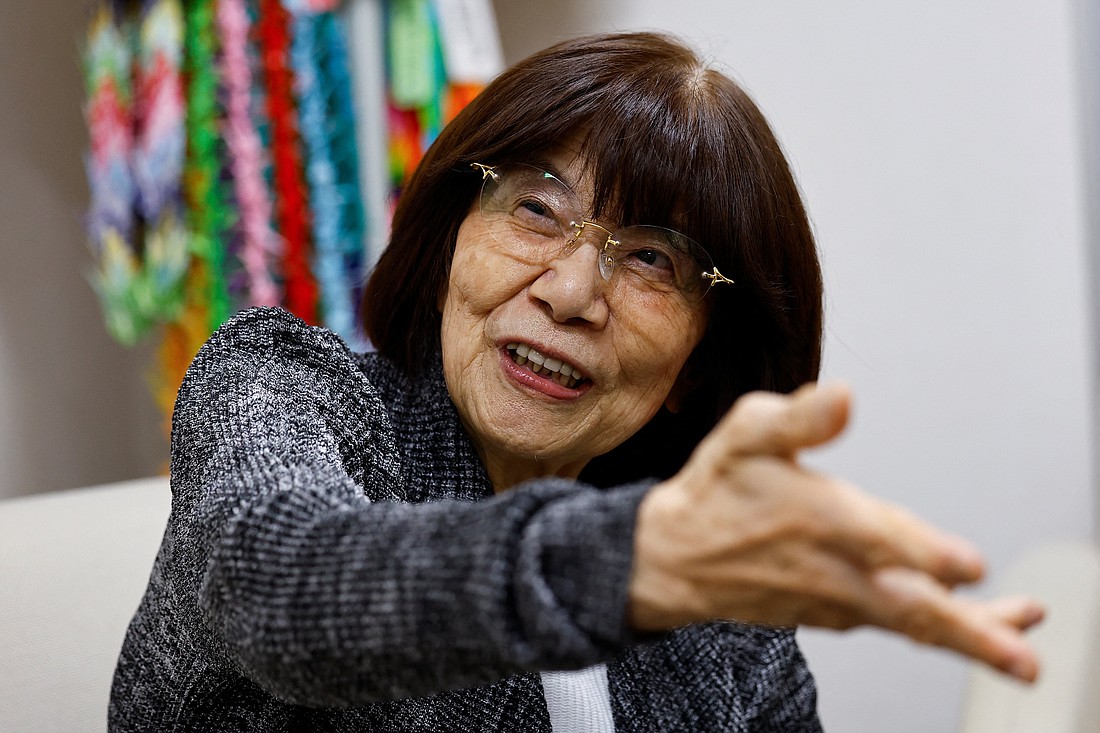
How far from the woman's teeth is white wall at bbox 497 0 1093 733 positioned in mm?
896

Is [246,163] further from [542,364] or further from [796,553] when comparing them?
[796,553]

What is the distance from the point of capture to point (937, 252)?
1699 millimetres

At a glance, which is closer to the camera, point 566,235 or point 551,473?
point 566,235

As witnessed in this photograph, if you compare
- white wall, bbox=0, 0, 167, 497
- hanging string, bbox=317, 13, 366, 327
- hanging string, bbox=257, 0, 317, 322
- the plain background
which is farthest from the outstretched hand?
white wall, bbox=0, 0, 167, 497

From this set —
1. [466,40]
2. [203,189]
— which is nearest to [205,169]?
[203,189]

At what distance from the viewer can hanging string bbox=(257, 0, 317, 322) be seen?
150cm

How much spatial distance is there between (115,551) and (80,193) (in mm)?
1433

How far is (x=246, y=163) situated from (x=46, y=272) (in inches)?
32.8

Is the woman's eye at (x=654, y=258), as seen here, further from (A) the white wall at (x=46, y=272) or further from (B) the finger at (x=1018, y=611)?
(A) the white wall at (x=46, y=272)

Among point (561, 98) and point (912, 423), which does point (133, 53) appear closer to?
point (561, 98)

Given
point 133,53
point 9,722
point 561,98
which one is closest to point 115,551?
point 9,722

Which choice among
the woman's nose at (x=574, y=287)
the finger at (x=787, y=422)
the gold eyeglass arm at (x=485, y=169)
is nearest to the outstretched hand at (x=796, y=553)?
the finger at (x=787, y=422)

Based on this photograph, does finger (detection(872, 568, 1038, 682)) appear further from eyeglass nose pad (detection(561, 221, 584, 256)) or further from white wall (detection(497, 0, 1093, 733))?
white wall (detection(497, 0, 1093, 733))

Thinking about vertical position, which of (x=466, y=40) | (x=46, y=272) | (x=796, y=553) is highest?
(x=466, y=40)
